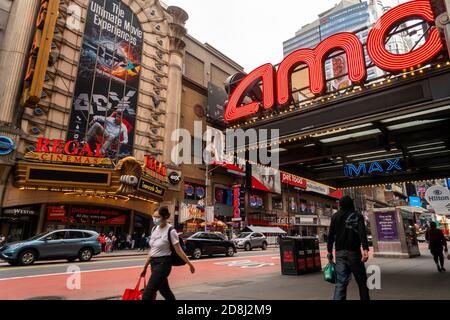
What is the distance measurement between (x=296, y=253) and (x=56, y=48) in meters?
28.5

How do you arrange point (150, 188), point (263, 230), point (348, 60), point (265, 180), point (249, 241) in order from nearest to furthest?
1. point (348, 60)
2. point (150, 188)
3. point (249, 241)
4. point (263, 230)
5. point (265, 180)

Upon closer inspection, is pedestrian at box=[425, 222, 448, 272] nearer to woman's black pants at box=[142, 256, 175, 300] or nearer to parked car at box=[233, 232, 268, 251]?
woman's black pants at box=[142, 256, 175, 300]

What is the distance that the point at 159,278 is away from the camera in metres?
4.60

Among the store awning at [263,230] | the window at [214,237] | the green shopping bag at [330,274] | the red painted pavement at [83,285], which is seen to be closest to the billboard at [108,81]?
the window at [214,237]

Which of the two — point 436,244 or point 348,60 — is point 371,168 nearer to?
point 436,244

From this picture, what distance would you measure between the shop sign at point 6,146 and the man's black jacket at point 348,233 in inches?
980

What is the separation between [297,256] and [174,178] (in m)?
25.3

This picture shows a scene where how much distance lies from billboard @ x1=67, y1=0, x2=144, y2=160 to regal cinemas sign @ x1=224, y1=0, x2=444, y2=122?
888 inches

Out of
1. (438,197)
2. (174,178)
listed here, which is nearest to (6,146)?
(174,178)

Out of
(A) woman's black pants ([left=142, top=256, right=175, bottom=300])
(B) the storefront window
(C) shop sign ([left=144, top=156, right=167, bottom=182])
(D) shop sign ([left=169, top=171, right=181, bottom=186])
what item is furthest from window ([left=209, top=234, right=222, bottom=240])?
(B) the storefront window

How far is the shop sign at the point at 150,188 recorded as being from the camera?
26.9 meters

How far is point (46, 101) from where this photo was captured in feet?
86.7

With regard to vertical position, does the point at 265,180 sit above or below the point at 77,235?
above

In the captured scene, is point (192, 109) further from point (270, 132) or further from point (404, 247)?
point (270, 132)
